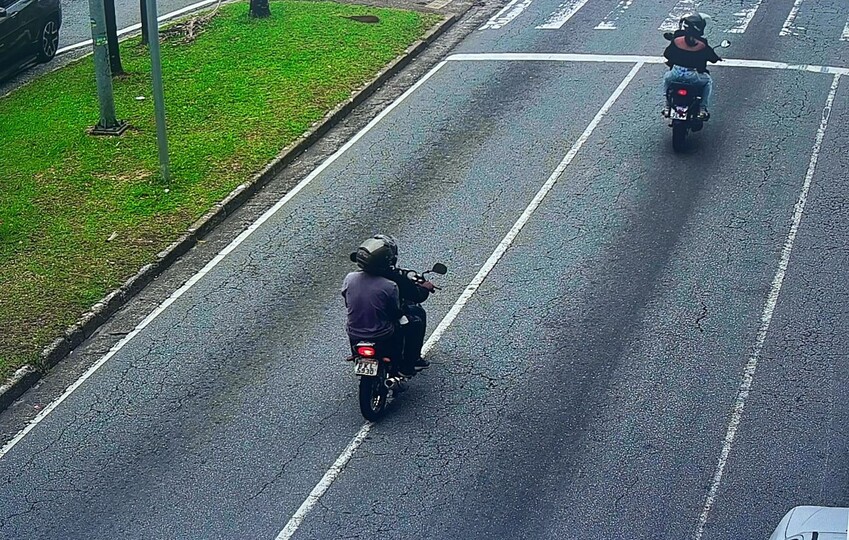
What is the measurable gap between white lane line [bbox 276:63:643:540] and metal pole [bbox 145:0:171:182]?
4740mm

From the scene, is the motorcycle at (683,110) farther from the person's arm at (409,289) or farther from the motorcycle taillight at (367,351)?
the motorcycle taillight at (367,351)

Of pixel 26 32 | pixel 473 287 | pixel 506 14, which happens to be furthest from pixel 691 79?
pixel 26 32

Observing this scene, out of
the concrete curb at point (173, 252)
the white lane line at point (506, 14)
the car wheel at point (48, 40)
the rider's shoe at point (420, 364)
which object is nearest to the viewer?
the rider's shoe at point (420, 364)

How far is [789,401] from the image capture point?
10.6m

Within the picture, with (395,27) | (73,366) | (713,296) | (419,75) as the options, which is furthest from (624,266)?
(395,27)

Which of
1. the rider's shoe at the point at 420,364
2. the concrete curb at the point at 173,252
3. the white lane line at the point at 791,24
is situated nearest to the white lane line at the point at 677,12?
the white lane line at the point at 791,24

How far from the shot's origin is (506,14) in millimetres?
23375

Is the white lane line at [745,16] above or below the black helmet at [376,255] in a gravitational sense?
below

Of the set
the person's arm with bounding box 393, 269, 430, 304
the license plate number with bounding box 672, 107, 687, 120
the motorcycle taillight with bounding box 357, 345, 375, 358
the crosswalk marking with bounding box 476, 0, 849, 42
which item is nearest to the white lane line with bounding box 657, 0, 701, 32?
the crosswalk marking with bounding box 476, 0, 849, 42

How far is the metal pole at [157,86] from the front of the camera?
14.9 meters

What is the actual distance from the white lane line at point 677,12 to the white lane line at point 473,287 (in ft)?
8.69

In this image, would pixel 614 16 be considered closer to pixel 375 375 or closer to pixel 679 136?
pixel 679 136

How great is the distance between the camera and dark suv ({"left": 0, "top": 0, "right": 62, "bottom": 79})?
63.9 ft

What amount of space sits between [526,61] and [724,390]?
Answer: 419 inches
